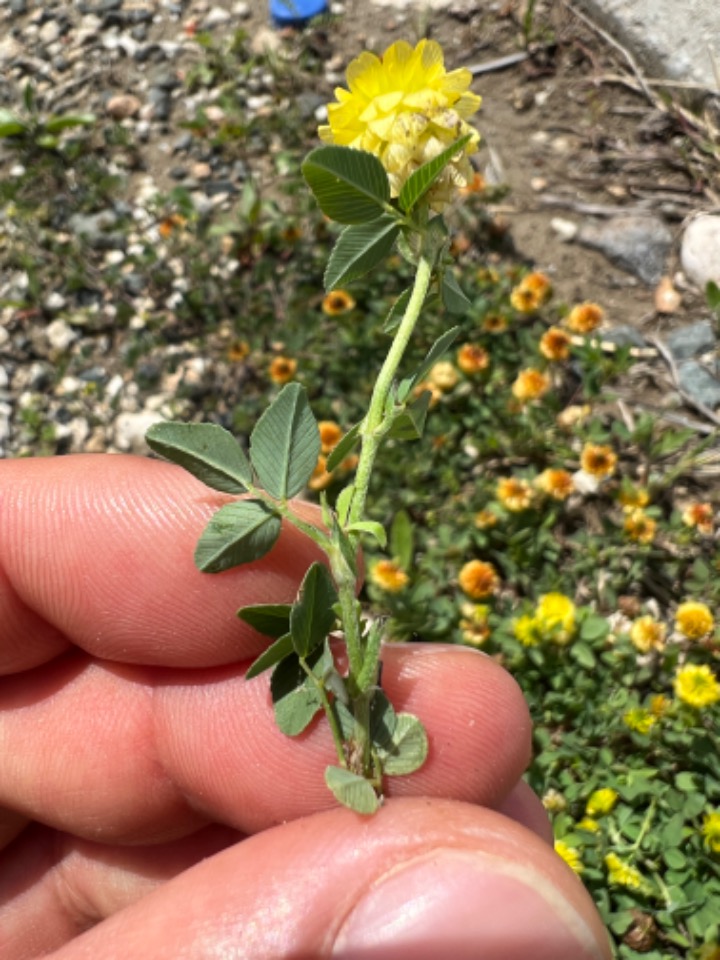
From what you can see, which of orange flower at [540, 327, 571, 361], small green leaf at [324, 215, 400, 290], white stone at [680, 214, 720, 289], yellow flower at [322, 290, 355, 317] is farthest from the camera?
white stone at [680, 214, 720, 289]

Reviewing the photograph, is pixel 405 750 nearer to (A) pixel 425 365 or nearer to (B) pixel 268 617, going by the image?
(B) pixel 268 617

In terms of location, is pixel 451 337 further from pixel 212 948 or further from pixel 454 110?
pixel 212 948

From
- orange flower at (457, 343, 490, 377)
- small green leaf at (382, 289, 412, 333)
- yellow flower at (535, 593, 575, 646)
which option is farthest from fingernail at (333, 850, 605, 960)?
orange flower at (457, 343, 490, 377)

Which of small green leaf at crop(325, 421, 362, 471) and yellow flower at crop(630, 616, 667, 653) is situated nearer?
small green leaf at crop(325, 421, 362, 471)

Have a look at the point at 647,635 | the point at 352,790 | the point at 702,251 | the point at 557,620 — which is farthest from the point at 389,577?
the point at 702,251

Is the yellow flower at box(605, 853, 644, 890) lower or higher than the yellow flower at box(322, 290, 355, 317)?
lower

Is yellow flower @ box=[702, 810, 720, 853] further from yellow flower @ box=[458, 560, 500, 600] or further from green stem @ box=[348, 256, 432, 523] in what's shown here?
green stem @ box=[348, 256, 432, 523]

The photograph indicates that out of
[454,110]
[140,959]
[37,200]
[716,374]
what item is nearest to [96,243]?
[37,200]
